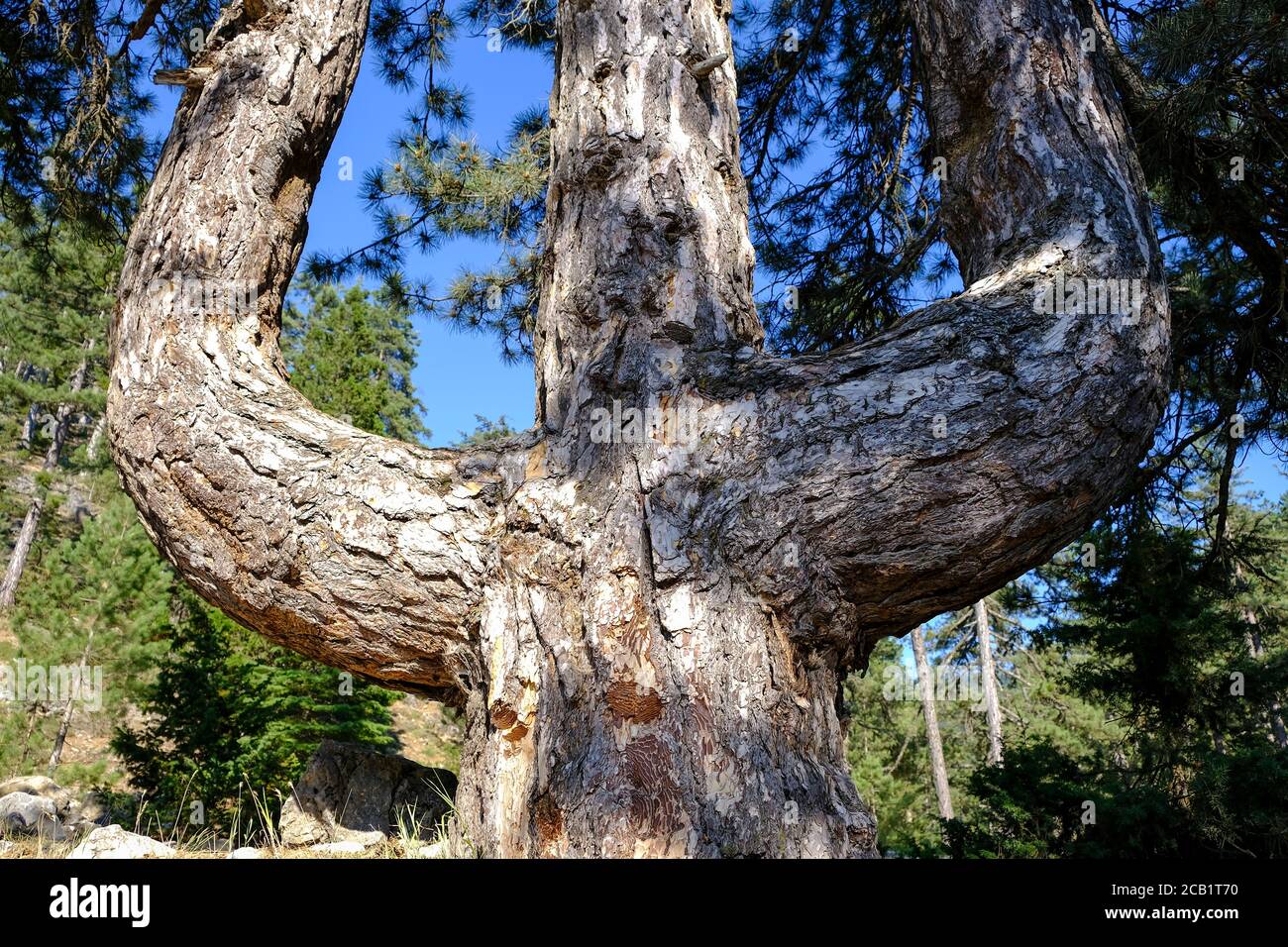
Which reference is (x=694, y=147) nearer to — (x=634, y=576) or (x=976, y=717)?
(x=634, y=576)

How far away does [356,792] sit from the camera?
442 centimetres

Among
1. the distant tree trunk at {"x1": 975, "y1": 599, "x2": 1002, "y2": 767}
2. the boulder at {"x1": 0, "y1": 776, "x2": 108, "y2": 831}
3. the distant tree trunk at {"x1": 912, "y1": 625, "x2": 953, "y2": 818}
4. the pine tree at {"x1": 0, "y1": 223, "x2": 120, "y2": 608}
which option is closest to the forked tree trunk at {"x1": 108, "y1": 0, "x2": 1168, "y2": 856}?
the boulder at {"x1": 0, "y1": 776, "x2": 108, "y2": 831}

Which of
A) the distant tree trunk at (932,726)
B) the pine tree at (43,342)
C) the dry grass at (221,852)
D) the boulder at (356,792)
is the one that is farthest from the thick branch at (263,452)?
the pine tree at (43,342)

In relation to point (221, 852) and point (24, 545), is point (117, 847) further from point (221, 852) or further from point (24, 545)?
point (24, 545)

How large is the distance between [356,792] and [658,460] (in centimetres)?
335

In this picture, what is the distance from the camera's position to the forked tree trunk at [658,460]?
1.88 meters

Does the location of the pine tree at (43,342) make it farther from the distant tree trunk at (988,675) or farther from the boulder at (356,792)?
the distant tree trunk at (988,675)

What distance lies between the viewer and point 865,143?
5.72m

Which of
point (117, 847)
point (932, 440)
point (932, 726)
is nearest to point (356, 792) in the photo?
point (117, 847)

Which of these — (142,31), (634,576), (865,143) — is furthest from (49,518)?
(634,576)

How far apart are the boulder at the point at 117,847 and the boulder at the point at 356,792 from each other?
98 cm

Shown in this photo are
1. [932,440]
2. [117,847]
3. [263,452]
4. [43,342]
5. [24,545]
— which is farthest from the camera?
[24,545]

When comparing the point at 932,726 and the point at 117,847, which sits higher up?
the point at 117,847
